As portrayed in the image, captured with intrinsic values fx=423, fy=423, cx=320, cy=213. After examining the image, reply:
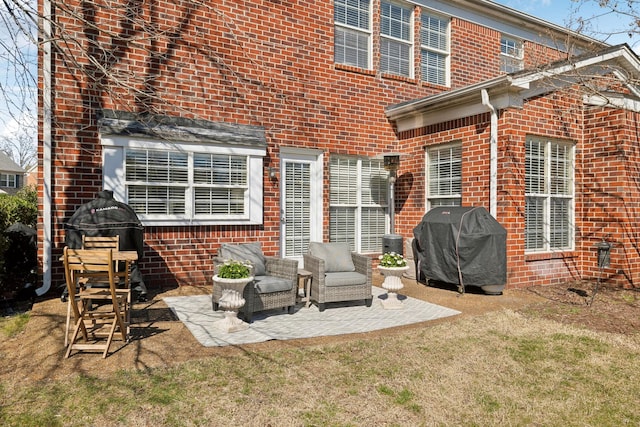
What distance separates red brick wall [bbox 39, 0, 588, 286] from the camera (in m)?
7.07

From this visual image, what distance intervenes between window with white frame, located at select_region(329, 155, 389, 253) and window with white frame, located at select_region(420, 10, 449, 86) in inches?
116

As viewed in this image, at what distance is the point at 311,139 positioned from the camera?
9.21 metres

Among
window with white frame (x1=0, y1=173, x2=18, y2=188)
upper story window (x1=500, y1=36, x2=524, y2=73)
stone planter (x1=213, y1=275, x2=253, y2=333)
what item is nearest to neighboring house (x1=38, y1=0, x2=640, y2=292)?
stone planter (x1=213, y1=275, x2=253, y2=333)

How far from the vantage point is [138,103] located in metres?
7.58

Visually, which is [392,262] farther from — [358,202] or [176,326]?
[358,202]

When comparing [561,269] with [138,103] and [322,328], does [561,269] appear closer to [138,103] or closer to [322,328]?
[322,328]

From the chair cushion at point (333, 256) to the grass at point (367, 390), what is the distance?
203cm

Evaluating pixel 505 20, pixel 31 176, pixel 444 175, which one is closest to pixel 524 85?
pixel 444 175

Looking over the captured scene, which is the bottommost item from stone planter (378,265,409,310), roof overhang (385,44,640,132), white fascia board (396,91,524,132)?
stone planter (378,265,409,310)

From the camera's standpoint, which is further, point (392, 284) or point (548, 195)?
point (548, 195)

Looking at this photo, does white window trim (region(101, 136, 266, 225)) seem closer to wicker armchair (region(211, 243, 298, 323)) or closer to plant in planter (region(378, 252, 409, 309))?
wicker armchair (region(211, 243, 298, 323))

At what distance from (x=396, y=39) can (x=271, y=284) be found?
7343 millimetres

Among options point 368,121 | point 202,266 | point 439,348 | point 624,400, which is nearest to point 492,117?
point 368,121

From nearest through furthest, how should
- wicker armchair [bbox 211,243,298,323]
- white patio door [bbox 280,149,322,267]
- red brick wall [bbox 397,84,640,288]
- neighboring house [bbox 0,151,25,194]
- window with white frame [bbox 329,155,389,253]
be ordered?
1. wicker armchair [bbox 211,243,298,323]
2. red brick wall [bbox 397,84,640,288]
3. white patio door [bbox 280,149,322,267]
4. window with white frame [bbox 329,155,389,253]
5. neighboring house [bbox 0,151,25,194]
